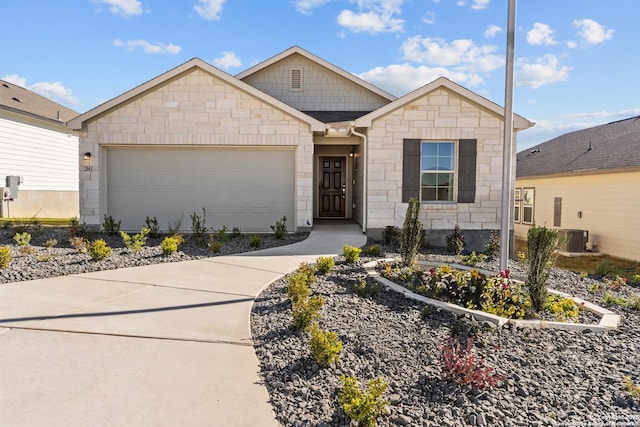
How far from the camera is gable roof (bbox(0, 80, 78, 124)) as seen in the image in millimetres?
15477

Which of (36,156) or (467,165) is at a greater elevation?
(36,156)

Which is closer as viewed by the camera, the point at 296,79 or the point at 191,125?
the point at 191,125

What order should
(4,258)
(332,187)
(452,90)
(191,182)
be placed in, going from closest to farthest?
(4,258) < (452,90) < (191,182) < (332,187)

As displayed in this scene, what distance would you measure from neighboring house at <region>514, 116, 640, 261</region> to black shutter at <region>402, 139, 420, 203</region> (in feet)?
21.3

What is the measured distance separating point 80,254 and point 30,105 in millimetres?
12722

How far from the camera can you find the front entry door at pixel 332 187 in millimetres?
15180

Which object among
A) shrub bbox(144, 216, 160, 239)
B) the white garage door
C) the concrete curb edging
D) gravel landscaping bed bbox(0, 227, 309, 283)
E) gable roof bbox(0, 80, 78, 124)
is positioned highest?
gable roof bbox(0, 80, 78, 124)

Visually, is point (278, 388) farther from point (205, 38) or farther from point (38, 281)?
point (205, 38)

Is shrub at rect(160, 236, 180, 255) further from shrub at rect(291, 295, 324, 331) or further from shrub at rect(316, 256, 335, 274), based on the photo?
shrub at rect(291, 295, 324, 331)

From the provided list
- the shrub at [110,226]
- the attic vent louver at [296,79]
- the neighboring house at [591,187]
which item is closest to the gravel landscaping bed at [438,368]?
the shrub at [110,226]

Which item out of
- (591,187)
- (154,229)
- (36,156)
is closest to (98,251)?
(154,229)

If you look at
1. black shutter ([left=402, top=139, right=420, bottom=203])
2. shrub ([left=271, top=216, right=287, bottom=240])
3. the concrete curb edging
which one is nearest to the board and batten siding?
black shutter ([left=402, top=139, right=420, bottom=203])

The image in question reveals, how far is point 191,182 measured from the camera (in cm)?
1165

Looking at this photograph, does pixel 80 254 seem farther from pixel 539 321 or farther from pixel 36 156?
pixel 36 156
